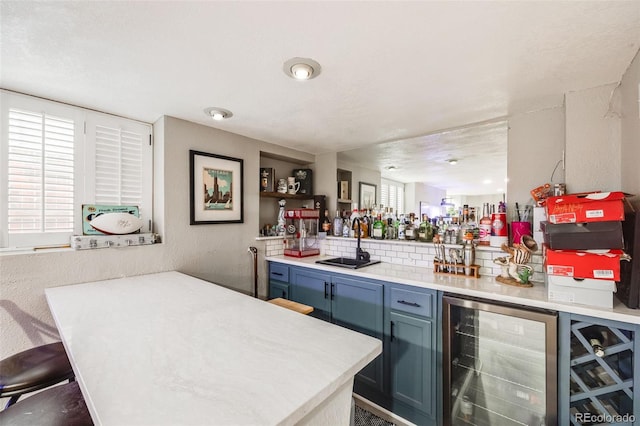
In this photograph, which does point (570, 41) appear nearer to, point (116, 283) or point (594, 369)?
point (594, 369)

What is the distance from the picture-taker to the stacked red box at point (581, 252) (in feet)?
4.08

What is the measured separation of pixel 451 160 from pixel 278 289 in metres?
2.09

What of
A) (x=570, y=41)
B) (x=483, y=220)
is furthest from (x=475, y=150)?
(x=570, y=41)

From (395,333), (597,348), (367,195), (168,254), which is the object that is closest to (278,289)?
(168,254)

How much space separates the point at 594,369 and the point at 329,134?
2328 millimetres

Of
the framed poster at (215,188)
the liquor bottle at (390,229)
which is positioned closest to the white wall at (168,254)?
the framed poster at (215,188)

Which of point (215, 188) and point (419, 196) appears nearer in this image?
point (215, 188)

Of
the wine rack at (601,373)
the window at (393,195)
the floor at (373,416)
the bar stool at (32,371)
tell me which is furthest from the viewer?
the window at (393,195)

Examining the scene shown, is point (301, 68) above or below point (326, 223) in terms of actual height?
above

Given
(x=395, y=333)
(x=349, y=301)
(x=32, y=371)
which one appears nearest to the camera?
(x=32, y=371)

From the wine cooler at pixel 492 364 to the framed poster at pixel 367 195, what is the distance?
145cm

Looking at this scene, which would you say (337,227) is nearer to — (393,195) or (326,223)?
(326,223)

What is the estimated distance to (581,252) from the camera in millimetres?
1311

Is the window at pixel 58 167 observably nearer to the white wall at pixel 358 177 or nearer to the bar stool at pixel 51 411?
the bar stool at pixel 51 411
